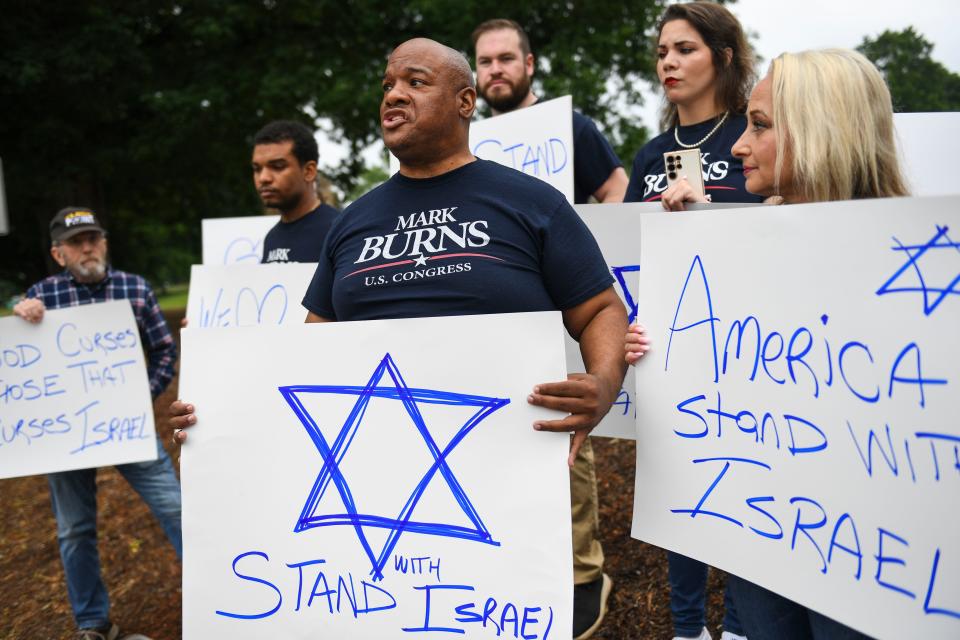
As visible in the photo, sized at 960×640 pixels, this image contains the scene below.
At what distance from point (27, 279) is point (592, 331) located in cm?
2273

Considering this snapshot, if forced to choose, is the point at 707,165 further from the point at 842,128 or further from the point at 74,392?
the point at 74,392

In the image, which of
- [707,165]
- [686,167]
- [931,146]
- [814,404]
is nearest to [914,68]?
[931,146]

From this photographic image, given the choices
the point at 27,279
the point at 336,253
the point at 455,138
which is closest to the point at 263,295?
the point at 336,253

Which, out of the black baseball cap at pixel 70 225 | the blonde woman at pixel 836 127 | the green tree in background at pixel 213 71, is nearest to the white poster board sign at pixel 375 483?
the blonde woman at pixel 836 127

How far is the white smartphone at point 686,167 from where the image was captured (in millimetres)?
2076

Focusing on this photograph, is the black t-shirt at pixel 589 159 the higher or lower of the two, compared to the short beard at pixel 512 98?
lower

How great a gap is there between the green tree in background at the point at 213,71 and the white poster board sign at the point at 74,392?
8366 mm

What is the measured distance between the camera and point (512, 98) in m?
3.55

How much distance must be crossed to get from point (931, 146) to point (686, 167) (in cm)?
98

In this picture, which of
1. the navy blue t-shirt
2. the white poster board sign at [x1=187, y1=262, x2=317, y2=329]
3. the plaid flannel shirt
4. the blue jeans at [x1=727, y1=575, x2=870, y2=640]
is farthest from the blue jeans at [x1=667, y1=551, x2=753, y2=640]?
the plaid flannel shirt

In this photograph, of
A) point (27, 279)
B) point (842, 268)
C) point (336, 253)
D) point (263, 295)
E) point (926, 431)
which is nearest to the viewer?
point (926, 431)

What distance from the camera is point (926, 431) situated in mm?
1377

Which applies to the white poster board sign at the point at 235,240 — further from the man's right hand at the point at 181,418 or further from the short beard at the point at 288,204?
the man's right hand at the point at 181,418

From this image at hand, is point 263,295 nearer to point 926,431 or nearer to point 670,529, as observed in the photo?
point 670,529
